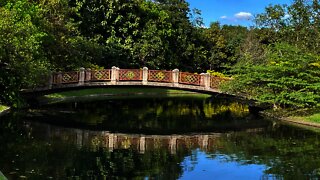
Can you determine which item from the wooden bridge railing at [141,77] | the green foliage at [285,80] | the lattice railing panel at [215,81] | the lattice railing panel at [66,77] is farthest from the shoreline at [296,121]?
the lattice railing panel at [66,77]

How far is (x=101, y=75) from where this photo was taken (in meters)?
32.2

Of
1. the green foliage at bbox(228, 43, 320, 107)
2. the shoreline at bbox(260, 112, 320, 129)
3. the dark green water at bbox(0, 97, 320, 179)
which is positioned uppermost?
the green foliage at bbox(228, 43, 320, 107)

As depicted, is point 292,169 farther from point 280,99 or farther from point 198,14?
point 198,14

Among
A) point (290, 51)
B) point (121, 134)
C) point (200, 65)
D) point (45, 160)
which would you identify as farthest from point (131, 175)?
point (200, 65)

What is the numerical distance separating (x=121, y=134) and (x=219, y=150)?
5.90m

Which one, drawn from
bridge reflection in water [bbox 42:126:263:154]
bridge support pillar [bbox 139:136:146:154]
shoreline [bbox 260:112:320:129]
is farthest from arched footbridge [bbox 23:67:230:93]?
bridge support pillar [bbox 139:136:146:154]

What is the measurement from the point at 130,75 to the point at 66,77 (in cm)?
440

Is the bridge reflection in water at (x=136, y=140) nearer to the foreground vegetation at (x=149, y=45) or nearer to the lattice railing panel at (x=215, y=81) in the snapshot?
the foreground vegetation at (x=149, y=45)

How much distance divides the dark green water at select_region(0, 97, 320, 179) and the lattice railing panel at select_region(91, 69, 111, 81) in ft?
14.4

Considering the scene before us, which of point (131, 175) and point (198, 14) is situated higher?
point (198, 14)

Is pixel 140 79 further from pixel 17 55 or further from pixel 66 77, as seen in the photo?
pixel 17 55

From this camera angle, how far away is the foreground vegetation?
87.5 feet

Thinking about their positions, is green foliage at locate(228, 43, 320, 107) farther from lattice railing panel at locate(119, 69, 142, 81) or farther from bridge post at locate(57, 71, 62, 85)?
bridge post at locate(57, 71, 62, 85)

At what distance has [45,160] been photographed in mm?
14633
